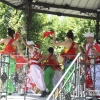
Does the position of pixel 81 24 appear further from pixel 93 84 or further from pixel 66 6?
pixel 93 84

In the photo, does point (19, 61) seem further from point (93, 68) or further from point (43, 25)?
point (43, 25)

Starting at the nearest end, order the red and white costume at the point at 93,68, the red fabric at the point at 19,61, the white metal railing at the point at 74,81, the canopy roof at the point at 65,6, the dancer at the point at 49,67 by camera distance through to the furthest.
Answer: the white metal railing at the point at 74,81
the red and white costume at the point at 93,68
the red fabric at the point at 19,61
the dancer at the point at 49,67
the canopy roof at the point at 65,6

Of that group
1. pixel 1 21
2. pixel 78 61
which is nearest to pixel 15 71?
pixel 78 61

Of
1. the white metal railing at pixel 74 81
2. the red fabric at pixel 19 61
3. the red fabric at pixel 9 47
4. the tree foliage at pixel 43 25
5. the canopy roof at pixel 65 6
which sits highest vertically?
the tree foliage at pixel 43 25

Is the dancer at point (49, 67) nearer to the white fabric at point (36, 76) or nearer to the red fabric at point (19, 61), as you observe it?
the white fabric at point (36, 76)

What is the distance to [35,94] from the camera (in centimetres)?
870

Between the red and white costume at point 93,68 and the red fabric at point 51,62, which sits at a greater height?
the red fabric at point 51,62

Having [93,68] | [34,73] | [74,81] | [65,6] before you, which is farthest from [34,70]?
[65,6]

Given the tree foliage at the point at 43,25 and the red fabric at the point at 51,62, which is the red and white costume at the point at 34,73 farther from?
the tree foliage at the point at 43,25

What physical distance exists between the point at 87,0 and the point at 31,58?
5.96 metres

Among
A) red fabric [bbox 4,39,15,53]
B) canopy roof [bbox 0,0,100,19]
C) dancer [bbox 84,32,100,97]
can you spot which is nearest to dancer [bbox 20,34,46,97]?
red fabric [bbox 4,39,15,53]

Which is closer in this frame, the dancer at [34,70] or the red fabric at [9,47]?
the red fabric at [9,47]

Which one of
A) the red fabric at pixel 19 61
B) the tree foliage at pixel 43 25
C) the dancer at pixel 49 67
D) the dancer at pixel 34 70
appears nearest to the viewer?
the red fabric at pixel 19 61

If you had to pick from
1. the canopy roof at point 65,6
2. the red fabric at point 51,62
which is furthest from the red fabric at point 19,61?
the canopy roof at point 65,6
